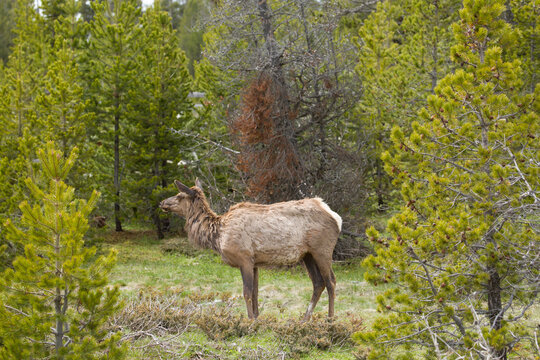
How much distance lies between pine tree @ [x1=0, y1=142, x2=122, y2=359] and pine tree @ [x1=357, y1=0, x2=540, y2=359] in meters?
2.65

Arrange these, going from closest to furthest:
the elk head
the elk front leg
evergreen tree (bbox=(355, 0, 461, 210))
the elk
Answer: the elk front leg → the elk → the elk head → evergreen tree (bbox=(355, 0, 461, 210))

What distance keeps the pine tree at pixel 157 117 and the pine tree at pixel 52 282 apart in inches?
505

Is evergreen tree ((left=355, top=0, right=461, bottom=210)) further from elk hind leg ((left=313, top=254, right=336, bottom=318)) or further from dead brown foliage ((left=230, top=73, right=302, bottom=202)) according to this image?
elk hind leg ((left=313, top=254, right=336, bottom=318))

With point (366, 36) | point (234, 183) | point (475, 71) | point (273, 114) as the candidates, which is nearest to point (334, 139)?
point (273, 114)

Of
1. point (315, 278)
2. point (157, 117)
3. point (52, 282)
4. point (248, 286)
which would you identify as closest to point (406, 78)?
point (157, 117)

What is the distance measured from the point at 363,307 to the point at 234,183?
6292mm

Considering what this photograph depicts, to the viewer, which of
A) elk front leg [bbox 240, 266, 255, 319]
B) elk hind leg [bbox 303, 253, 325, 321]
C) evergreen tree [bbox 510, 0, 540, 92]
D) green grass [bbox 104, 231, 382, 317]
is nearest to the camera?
elk front leg [bbox 240, 266, 255, 319]

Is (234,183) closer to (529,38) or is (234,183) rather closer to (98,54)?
(98,54)

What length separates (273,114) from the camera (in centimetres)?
1430

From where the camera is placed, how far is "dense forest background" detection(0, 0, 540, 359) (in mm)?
5660

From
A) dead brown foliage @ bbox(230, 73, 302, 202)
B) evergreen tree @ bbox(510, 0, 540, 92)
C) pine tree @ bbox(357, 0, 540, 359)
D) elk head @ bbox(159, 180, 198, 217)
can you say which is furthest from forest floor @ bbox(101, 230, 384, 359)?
evergreen tree @ bbox(510, 0, 540, 92)

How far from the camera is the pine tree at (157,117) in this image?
59.8 ft

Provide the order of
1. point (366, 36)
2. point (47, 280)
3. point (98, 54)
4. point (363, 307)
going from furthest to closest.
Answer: point (366, 36) < point (98, 54) < point (363, 307) < point (47, 280)

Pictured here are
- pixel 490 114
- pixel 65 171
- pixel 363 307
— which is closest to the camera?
pixel 65 171
